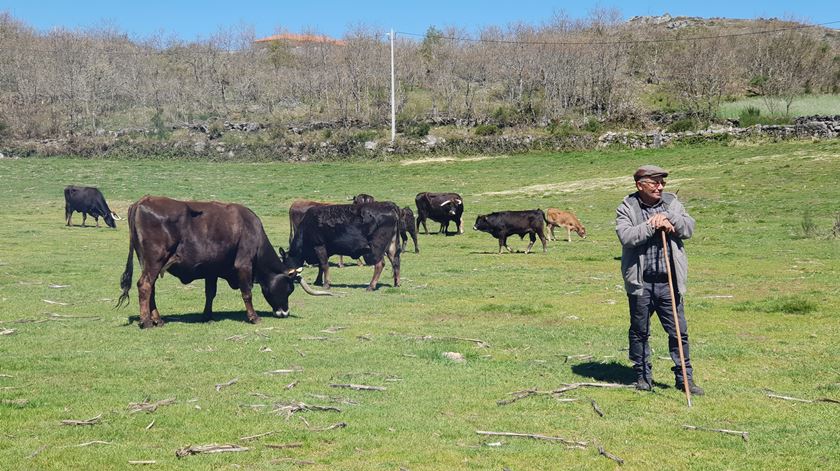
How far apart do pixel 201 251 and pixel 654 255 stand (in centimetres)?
804

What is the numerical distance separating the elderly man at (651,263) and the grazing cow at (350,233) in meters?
11.1

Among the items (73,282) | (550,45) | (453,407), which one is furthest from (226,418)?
(550,45)

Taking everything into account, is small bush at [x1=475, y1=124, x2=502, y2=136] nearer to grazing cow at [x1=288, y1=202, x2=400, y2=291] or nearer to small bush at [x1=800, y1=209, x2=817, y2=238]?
small bush at [x1=800, y1=209, x2=817, y2=238]

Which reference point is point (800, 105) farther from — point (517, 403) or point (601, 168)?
point (517, 403)

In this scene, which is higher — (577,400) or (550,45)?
(550,45)

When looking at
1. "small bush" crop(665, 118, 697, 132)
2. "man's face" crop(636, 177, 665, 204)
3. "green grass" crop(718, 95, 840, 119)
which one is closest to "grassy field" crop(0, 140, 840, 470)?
"man's face" crop(636, 177, 665, 204)

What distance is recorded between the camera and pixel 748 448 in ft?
27.8

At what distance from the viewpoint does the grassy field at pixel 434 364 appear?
856 centimetres

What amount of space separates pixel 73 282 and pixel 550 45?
62.9 meters

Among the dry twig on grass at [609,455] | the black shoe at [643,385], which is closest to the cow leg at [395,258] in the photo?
the black shoe at [643,385]

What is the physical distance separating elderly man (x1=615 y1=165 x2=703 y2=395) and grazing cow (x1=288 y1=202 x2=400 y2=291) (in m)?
11.1

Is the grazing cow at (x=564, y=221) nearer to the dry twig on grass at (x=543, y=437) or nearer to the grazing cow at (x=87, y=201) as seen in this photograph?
the grazing cow at (x=87, y=201)

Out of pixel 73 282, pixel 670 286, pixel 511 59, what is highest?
pixel 511 59

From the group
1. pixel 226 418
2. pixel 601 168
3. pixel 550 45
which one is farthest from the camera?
pixel 550 45
